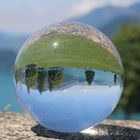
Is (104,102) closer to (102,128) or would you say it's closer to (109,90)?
(109,90)

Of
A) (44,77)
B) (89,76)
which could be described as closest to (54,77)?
(44,77)

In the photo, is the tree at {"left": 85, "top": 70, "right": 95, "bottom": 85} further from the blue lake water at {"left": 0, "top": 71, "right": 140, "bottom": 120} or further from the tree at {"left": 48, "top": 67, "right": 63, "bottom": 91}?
the blue lake water at {"left": 0, "top": 71, "right": 140, "bottom": 120}

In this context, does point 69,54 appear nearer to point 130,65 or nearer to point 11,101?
point 11,101

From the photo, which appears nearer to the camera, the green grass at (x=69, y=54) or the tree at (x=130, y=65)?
the green grass at (x=69, y=54)

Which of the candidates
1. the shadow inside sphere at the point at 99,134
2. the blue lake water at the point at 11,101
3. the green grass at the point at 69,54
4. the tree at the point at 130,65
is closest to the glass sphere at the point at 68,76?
the green grass at the point at 69,54

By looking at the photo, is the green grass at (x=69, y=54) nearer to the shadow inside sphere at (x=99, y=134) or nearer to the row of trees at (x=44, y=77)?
the row of trees at (x=44, y=77)
